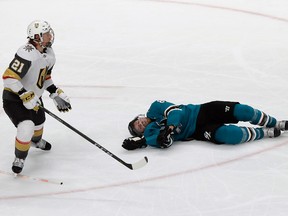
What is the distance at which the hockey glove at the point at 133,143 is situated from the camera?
4434mm

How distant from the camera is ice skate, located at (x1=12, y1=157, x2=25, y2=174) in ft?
13.7

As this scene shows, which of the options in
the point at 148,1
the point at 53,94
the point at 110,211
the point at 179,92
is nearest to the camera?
the point at 110,211

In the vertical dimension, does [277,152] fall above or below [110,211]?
above

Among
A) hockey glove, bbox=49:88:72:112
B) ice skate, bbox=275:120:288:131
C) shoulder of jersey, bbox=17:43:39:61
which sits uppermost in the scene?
shoulder of jersey, bbox=17:43:39:61

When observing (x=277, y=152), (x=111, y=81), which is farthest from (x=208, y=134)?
(x=111, y=81)

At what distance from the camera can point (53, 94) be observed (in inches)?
173

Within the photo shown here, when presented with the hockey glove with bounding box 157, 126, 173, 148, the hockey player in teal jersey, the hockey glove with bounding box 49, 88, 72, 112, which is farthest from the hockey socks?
the hockey glove with bounding box 49, 88, 72, 112

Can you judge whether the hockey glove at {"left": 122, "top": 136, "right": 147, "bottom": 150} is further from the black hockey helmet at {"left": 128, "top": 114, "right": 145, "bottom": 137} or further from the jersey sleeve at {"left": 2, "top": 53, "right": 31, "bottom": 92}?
the jersey sleeve at {"left": 2, "top": 53, "right": 31, "bottom": 92}

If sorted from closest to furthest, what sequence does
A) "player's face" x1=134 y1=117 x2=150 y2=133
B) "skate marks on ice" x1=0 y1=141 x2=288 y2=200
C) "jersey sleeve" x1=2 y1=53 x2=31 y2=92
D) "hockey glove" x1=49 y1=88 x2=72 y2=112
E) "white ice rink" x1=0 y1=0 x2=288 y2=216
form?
"white ice rink" x1=0 y1=0 x2=288 y2=216, "skate marks on ice" x1=0 y1=141 x2=288 y2=200, "jersey sleeve" x1=2 y1=53 x2=31 y2=92, "hockey glove" x1=49 y1=88 x2=72 y2=112, "player's face" x1=134 y1=117 x2=150 y2=133

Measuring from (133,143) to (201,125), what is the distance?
1.46 feet

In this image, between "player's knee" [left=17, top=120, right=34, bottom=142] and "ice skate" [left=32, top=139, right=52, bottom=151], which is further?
"ice skate" [left=32, top=139, right=52, bottom=151]

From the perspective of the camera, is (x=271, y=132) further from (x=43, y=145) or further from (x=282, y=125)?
(x=43, y=145)

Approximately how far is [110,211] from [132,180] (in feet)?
1.31

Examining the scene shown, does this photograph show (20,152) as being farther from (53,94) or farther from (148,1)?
(148,1)
